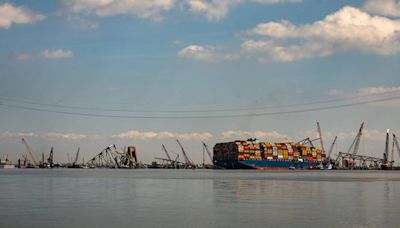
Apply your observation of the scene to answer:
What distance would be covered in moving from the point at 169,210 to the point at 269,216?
9040mm

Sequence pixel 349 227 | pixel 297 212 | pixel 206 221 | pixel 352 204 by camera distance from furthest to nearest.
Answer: pixel 352 204 → pixel 297 212 → pixel 206 221 → pixel 349 227

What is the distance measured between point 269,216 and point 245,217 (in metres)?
1.95

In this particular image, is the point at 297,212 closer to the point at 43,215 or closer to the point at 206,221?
the point at 206,221

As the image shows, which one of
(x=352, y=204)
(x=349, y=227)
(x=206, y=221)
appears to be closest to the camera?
(x=349, y=227)

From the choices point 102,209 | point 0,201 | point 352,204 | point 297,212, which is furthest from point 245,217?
point 0,201

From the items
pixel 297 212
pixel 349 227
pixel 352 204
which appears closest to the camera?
pixel 349 227

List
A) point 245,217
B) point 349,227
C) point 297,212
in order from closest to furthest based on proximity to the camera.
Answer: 1. point 349,227
2. point 245,217
3. point 297,212

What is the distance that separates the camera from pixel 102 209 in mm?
45031

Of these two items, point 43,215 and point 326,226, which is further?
point 43,215

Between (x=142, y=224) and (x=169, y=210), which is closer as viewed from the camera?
(x=142, y=224)

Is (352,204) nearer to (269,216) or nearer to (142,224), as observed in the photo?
(269,216)

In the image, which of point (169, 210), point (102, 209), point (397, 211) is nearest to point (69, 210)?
Result: point (102, 209)

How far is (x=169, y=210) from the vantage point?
4434 cm

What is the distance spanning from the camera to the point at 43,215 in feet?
131
